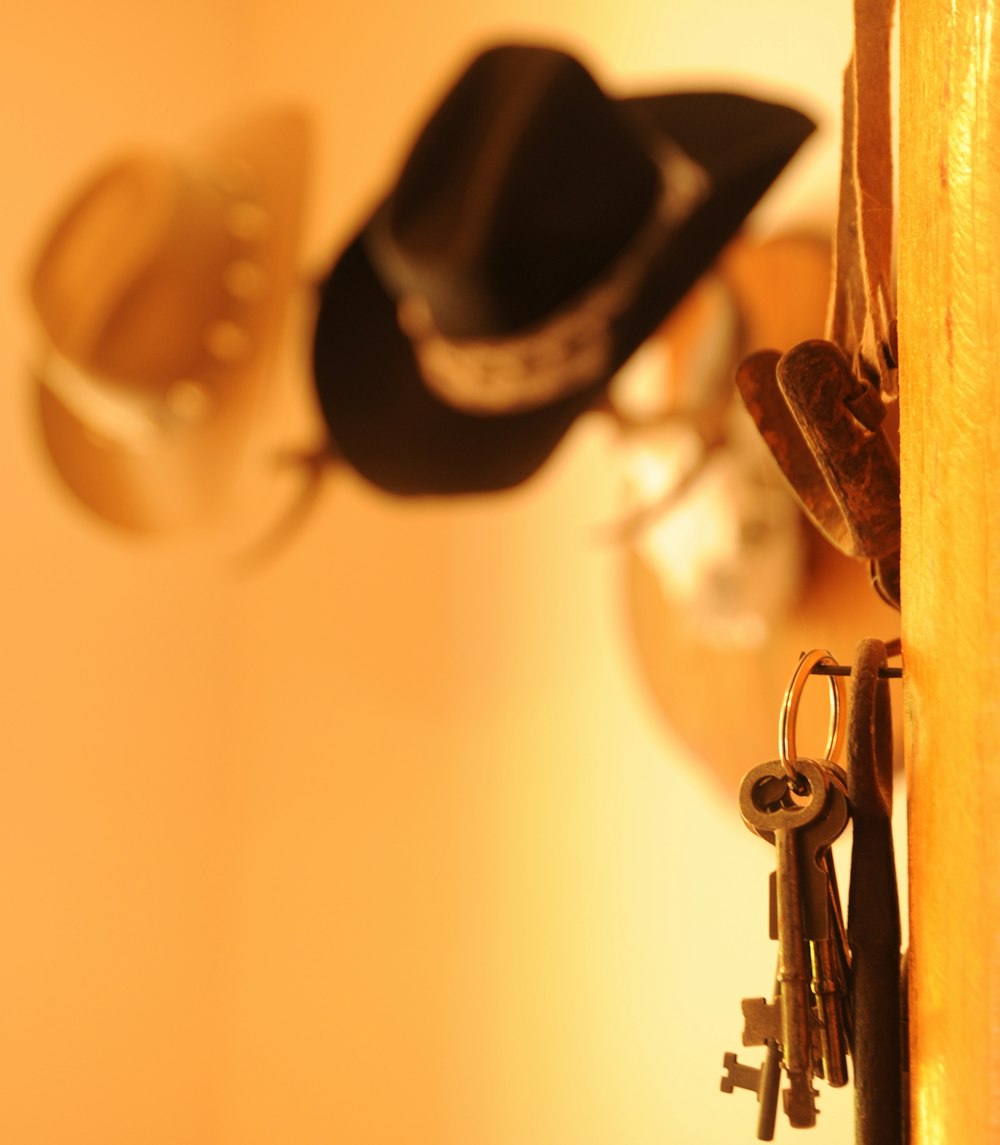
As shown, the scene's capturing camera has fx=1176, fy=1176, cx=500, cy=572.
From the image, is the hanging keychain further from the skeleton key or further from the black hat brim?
the black hat brim

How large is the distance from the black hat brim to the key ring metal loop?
0.48 meters

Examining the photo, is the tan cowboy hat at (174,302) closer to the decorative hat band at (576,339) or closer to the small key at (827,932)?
the decorative hat band at (576,339)

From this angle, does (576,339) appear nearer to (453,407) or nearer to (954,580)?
(453,407)

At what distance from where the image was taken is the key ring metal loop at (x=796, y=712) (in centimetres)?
33

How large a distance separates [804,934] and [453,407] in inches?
24.0

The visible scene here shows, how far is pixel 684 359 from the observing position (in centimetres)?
103

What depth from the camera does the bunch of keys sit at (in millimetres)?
310

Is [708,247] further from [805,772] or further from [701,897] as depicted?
[805,772]

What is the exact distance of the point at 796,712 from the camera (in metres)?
0.34

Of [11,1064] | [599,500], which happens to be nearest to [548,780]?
[599,500]

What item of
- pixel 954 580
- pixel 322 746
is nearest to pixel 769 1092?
pixel 954 580

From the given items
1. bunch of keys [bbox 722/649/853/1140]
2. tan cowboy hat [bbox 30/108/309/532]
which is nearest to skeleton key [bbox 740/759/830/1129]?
bunch of keys [bbox 722/649/853/1140]

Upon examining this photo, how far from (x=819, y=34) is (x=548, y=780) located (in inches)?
30.2

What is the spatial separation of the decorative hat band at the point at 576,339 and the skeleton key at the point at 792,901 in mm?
517
